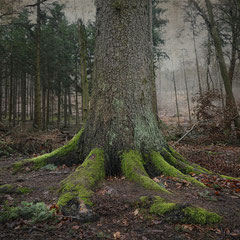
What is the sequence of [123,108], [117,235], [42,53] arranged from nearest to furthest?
[117,235]
[123,108]
[42,53]

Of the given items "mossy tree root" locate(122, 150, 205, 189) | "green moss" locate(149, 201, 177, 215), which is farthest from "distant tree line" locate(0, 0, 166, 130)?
"green moss" locate(149, 201, 177, 215)

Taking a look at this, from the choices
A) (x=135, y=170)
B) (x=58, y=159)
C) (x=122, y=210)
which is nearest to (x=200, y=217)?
(x=122, y=210)

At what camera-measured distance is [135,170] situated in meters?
3.37

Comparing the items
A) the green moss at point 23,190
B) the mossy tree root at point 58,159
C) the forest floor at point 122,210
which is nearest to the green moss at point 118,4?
the mossy tree root at point 58,159

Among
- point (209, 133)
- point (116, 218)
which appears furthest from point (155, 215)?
point (209, 133)

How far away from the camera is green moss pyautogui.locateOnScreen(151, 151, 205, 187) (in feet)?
11.5

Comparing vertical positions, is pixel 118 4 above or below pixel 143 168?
above

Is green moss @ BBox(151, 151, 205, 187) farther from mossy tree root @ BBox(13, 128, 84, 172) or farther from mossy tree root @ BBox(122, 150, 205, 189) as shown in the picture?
mossy tree root @ BBox(13, 128, 84, 172)

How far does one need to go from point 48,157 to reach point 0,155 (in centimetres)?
380

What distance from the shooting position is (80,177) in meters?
3.12

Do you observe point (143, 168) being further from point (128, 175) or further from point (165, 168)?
point (165, 168)

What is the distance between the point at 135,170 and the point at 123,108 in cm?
123

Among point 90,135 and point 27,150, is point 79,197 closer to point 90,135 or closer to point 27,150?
point 90,135

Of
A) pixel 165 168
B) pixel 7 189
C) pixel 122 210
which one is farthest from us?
pixel 165 168
